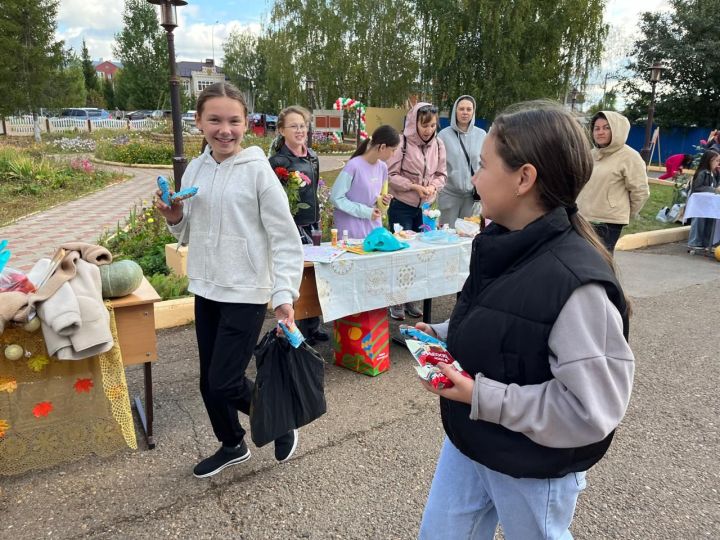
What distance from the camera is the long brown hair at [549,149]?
112cm

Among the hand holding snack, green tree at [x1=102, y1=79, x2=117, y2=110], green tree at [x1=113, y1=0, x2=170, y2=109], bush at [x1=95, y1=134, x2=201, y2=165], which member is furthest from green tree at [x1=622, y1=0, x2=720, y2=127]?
green tree at [x1=102, y1=79, x2=117, y2=110]

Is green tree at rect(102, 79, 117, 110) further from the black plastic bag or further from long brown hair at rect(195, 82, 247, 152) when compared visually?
the black plastic bag

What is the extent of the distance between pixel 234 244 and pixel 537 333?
1498mm

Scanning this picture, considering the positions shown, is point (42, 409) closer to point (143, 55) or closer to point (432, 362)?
point (432, 362)

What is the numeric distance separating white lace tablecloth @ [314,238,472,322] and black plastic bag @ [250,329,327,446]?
1086 millimetres

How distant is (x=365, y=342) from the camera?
374 centimetres

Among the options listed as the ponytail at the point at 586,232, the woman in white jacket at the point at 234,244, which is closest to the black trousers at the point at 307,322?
the woman in white jacket at the point at 234,244

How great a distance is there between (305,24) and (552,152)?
3047 cm

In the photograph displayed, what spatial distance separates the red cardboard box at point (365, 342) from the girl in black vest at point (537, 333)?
242cm

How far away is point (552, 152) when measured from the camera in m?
1.12

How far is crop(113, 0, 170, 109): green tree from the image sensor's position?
134ft

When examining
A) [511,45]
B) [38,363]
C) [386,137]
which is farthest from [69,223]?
[511,45]

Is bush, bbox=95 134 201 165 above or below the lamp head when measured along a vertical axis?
below

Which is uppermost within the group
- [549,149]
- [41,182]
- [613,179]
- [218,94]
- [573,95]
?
[573,95]
